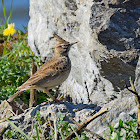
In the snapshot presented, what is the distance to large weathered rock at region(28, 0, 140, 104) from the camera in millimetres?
4301

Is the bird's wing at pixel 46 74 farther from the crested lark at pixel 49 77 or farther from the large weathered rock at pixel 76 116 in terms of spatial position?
the large weathered rock at pixel 76 116

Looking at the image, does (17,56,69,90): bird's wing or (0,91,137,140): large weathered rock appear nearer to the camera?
(0,91,137,140): large weathered rock

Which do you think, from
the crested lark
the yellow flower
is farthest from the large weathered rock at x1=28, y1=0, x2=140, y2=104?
the yellow flower

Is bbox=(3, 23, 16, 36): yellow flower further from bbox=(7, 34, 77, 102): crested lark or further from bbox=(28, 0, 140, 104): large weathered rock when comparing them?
bbox=(7, 34, 77, 102): crested lark

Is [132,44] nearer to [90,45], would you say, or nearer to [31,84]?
[90,45]

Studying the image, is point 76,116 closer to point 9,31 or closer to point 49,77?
point 49,77

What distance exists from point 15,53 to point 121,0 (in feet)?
12.4

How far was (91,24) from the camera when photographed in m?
4.35

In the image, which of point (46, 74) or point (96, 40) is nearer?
point (96, 40)

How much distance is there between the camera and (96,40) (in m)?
4.46

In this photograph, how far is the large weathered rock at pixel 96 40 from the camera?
4.30m

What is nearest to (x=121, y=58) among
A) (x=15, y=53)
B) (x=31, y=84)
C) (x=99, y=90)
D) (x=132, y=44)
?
(x=132, y=44)

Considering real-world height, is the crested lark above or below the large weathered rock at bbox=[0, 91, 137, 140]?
above

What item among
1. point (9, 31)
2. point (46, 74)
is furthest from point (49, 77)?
point (9, 31)
